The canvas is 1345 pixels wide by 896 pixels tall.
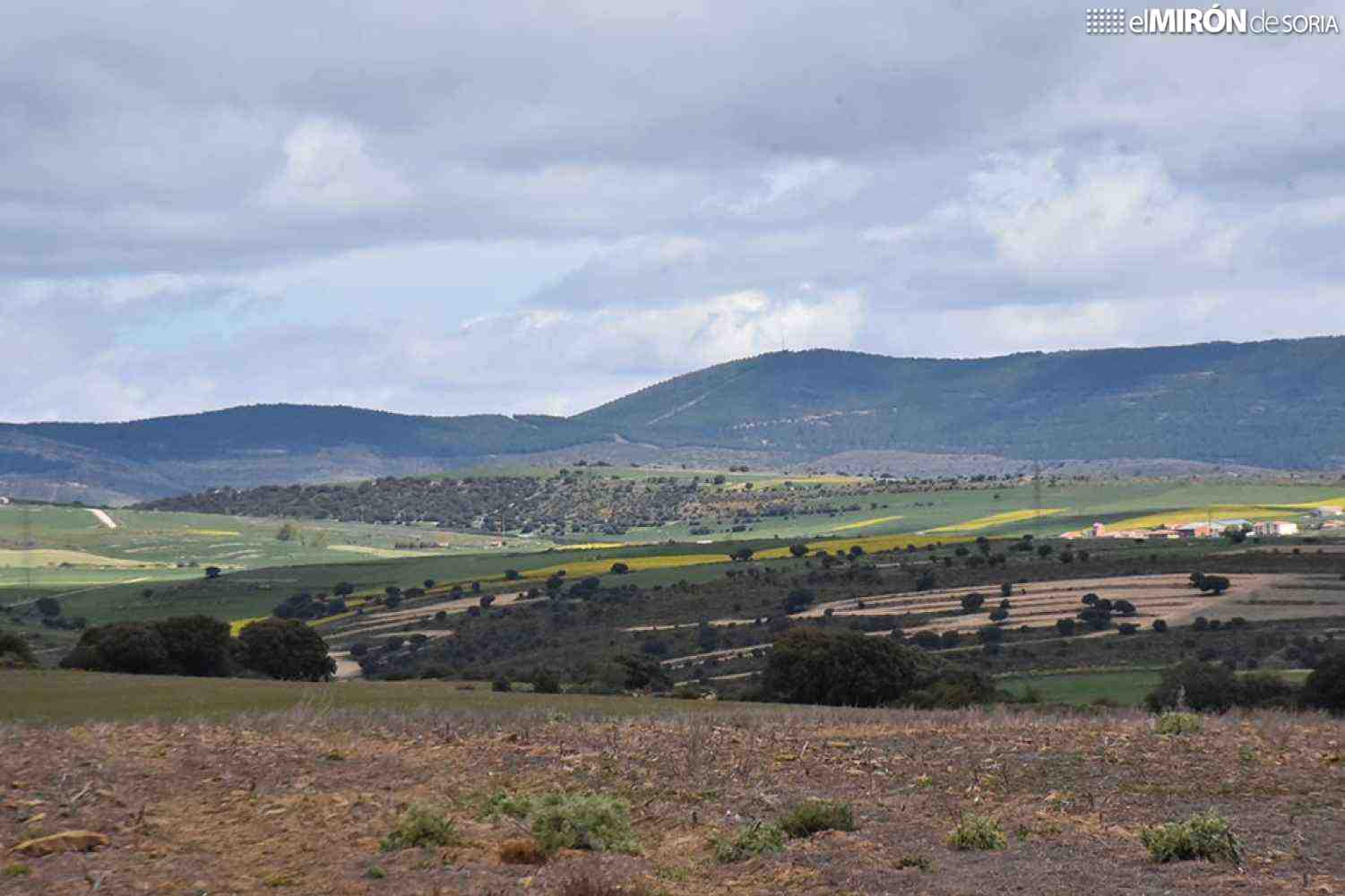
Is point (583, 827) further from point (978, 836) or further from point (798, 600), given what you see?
point (798, 600)

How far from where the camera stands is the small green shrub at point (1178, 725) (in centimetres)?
2995

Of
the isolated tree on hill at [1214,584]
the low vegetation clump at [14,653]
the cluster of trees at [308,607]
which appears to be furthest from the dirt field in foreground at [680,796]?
the cluster of trees at [308,607]

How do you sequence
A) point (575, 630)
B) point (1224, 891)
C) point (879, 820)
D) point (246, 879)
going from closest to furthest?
point (1224, 891) → point (246, 879) → point (879, 820) → point (575, 630)

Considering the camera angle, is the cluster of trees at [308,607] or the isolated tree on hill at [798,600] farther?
the cluster of trees at [308,607]

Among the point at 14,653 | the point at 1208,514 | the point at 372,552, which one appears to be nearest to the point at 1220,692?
the point at 14,653

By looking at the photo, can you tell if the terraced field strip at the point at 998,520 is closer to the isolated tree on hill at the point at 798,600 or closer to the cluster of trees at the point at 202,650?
the isolated tree on hill at the point at 798,600

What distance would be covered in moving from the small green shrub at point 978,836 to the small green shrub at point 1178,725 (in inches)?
395

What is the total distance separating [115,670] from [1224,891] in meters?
53.4

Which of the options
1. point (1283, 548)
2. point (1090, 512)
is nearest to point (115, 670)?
point (1283, 548)

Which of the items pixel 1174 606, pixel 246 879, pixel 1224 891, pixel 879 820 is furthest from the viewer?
pixel 1174 606

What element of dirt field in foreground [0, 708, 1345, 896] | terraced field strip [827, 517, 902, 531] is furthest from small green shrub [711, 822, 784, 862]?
terraced field strip [827, 517, 902, 531]

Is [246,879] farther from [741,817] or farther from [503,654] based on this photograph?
[503,654]

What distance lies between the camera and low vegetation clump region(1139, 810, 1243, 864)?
19.1 metres

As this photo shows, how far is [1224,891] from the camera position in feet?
57.7
